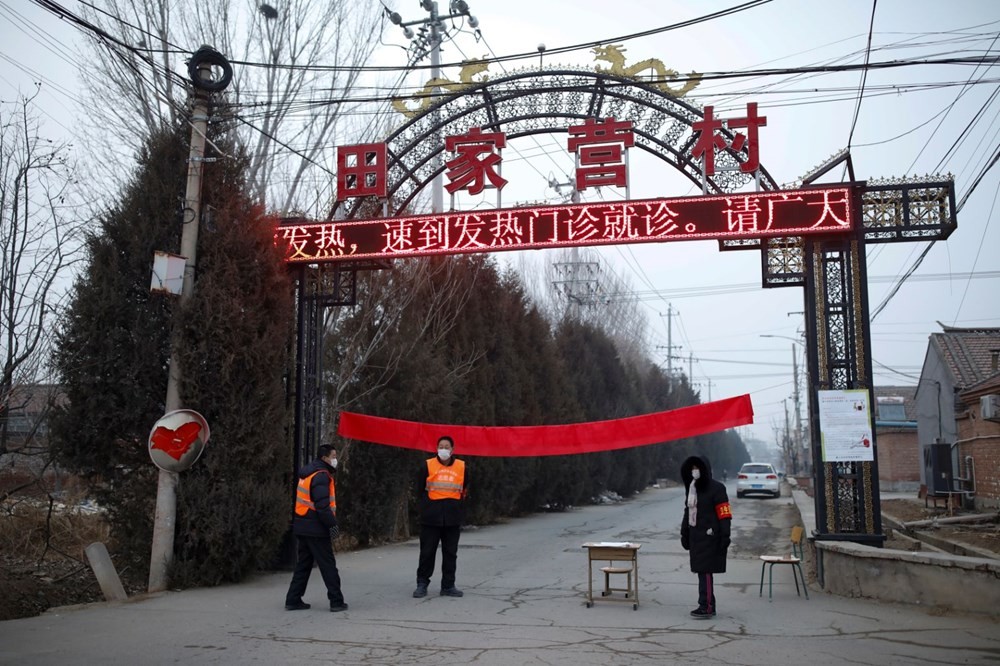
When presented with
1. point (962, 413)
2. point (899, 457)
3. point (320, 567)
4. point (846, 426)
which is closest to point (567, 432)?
point (846, 426)

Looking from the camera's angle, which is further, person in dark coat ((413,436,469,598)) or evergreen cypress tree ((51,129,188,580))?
evergreen cypress tree ((51,129,188,580))

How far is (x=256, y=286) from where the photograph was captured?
11914 mm

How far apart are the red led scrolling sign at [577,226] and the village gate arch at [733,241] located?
44cm

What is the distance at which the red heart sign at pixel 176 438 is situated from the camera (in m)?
10.5

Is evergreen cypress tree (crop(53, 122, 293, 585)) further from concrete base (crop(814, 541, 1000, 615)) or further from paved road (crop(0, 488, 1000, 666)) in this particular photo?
concrete base (crop(814, 541, 1000, 615))

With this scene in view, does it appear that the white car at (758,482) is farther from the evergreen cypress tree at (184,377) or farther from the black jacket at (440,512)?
the evergreen cypress tree at (184,377)

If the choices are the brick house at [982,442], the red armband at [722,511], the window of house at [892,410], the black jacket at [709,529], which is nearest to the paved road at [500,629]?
the black jacket at [709,529]

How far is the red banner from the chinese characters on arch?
330 cm

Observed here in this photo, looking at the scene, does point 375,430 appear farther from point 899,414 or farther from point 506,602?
point 899,414

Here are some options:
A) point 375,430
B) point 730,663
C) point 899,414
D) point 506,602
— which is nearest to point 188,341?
point 375,430

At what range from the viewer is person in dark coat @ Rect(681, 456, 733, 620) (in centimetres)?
910

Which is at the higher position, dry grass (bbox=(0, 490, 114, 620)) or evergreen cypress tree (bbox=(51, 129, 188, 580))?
evergreen cypress tree (bbox=(51, 129, 188, 580))

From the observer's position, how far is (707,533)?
30.0 ft

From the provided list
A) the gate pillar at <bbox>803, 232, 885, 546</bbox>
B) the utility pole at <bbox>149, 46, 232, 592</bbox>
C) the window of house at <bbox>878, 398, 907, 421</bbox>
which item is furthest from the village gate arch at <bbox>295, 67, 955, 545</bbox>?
the window of house at <bbox>878, 398, 907, 421</bbox>
